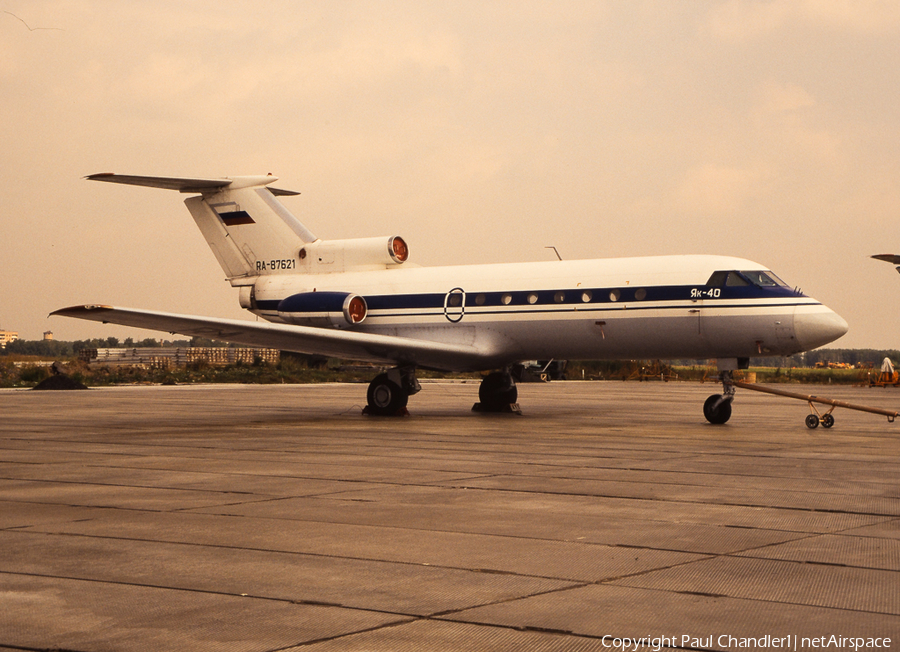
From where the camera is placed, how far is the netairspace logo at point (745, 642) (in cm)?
431

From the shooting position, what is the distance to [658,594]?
524cm

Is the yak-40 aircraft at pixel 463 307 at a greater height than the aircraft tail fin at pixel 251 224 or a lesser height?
lesser

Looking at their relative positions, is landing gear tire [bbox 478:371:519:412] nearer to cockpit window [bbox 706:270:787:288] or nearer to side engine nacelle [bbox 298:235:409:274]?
side engine nacelle [bbox 298:235:409:274]

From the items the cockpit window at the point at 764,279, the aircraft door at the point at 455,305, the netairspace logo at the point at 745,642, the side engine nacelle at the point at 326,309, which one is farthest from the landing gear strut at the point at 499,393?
the netairspace logo at the point at 745,642

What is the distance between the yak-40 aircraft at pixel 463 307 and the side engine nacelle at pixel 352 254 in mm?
31

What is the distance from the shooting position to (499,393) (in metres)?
22.7

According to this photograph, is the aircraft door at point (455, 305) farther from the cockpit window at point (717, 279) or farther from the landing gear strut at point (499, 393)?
the cockpit window at point (717, 279)

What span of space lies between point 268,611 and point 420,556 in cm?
155

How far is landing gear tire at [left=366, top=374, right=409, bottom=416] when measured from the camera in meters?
20.8

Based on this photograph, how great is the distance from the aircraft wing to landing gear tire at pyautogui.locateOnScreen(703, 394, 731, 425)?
16.1 feet

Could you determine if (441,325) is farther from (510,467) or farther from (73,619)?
(73,619)

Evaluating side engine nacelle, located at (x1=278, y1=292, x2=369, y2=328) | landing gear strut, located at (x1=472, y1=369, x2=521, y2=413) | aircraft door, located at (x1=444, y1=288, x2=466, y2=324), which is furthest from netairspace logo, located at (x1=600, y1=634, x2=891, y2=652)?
side engine nacelle, located at (x1=278, y1=292, x2=369, y2=328)

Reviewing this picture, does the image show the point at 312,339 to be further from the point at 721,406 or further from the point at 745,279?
the point at 745,279

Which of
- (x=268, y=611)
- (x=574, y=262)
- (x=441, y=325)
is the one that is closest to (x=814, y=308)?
(x=574, y=262)
